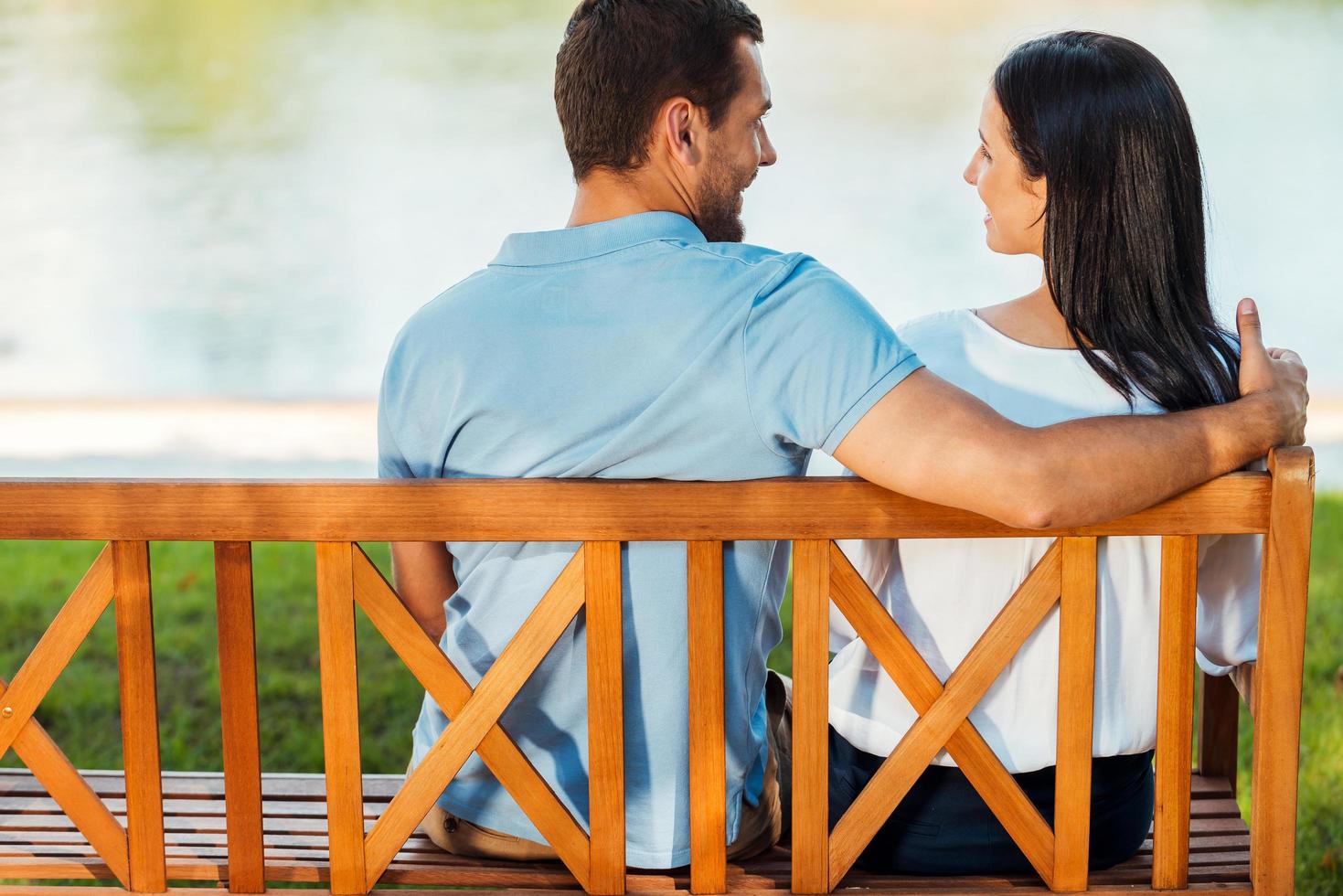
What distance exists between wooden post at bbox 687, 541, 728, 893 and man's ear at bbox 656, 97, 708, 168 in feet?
1.77

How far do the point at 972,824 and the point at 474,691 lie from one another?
71 centimetres

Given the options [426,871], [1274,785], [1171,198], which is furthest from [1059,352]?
[426,871]

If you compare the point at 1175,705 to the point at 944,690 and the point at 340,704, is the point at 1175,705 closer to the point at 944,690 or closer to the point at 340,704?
the point at 944,690

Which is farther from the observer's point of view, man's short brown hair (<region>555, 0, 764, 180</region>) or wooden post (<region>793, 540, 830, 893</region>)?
man's short brown hair (<region>555, 0, 764, 180</region>)

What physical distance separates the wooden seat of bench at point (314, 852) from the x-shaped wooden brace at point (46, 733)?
0.32ft

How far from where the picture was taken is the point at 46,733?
1826mm

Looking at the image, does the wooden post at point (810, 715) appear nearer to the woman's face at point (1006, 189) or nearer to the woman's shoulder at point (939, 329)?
the woman's shoulder at point (939, 329)

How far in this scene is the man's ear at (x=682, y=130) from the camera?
1942 millimetres

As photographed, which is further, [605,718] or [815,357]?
[605,718]

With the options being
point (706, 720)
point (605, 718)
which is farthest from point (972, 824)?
point (605, 718)

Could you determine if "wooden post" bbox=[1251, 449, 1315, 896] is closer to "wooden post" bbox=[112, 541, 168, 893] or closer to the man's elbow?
the man's elbow

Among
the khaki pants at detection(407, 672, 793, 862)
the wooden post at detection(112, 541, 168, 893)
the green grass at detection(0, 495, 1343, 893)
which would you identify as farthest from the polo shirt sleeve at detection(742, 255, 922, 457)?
the green grass at detection(0, 495, 1343, 893)

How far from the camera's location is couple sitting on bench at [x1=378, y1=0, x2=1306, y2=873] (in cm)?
171

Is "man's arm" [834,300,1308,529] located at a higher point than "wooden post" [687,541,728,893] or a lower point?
higher
